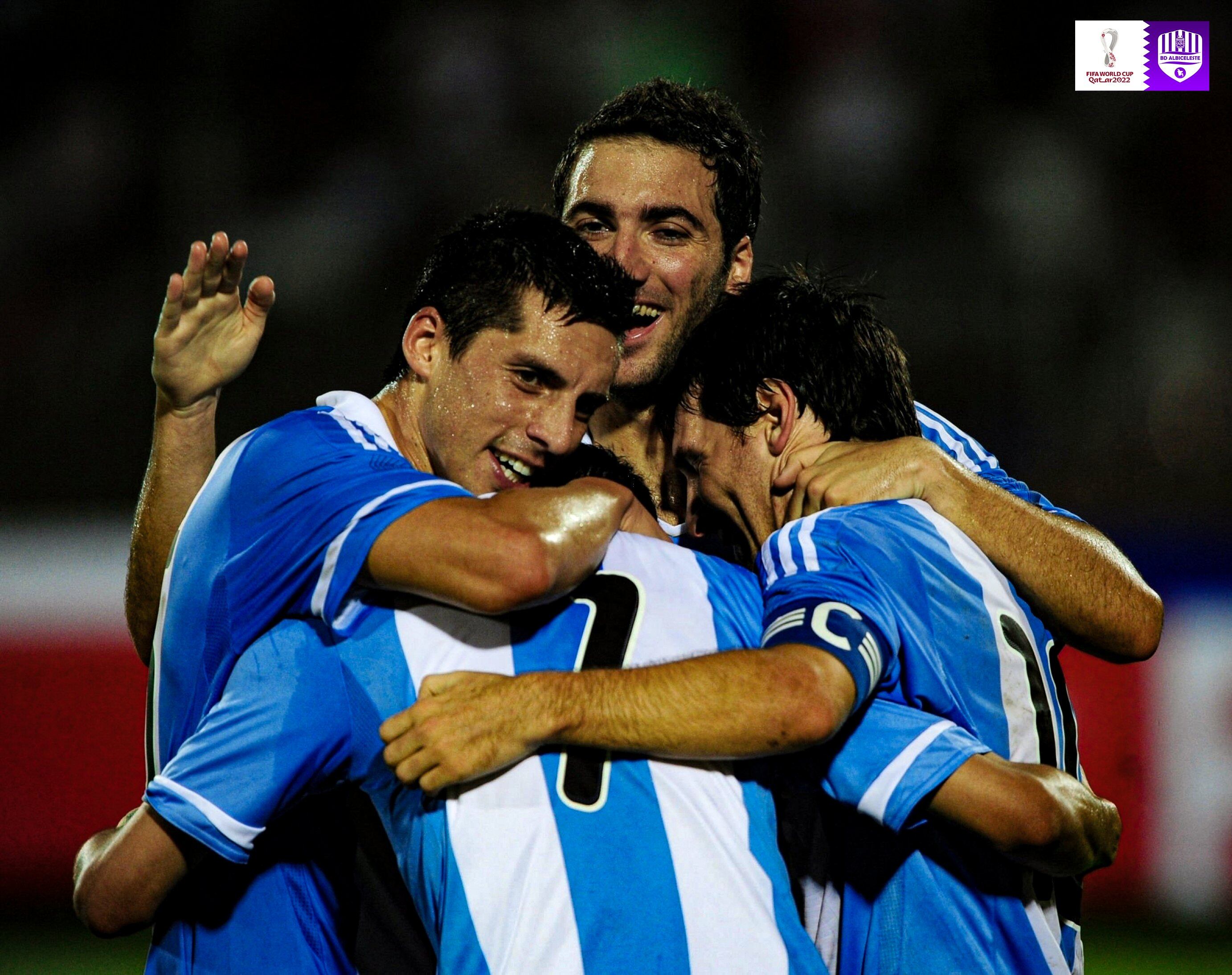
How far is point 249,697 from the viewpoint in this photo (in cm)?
175

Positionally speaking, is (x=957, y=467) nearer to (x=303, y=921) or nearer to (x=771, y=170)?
(x=303, y=921)

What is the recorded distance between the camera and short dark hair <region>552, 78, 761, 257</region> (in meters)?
3.47

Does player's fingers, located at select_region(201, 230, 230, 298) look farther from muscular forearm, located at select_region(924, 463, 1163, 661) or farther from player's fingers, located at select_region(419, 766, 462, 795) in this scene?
muscular forearm, located at select_region(924, 463, 1163, 661)

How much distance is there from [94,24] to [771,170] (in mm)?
4343

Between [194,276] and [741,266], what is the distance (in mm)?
1811

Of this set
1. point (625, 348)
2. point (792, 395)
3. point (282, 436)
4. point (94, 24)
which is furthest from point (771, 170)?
point (282, 436)

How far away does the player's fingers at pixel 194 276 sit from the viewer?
2.25 m

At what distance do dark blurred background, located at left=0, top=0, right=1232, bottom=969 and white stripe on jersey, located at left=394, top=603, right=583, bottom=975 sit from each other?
5.15 metres

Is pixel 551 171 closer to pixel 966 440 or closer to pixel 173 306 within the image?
pixel 966 440

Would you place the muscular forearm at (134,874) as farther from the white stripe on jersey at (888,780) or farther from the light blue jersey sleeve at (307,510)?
the white stripe on jersey at (888,780)

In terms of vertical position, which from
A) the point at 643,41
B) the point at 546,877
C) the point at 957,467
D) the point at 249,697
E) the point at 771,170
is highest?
the point at 643,41

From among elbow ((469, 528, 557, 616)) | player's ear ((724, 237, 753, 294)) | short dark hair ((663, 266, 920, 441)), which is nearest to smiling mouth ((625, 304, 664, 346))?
player's ear ((724, 237, 753, 294))

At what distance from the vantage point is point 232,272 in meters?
2.32

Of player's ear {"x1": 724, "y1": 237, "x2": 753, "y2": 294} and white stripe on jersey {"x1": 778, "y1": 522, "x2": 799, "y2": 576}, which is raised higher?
player's ear {"x1": 724, "y1": 237, "x2": 753, "y2": 294}
